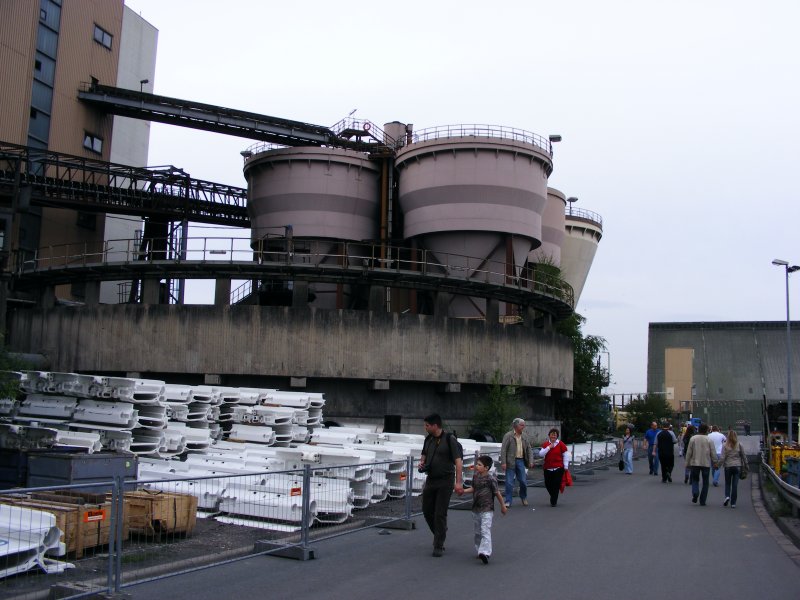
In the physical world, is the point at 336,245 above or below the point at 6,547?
above

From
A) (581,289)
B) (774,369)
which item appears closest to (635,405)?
(581,289)

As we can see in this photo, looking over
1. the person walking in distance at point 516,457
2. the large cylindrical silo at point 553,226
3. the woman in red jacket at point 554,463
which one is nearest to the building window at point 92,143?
the large cylindrical silo at point 553,226

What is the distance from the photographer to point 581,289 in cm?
6844

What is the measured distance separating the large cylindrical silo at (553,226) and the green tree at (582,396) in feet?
15.8

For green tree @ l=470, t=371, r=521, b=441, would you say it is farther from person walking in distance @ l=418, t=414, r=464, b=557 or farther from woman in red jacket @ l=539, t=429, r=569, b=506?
person walking in distance @ l=418, t=414, r=464, b=557

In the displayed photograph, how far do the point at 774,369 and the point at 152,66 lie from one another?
78.7 metres

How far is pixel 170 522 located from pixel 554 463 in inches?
325

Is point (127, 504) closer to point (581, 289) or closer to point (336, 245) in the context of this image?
point (336, 245)

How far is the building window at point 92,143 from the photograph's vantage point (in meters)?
49.1

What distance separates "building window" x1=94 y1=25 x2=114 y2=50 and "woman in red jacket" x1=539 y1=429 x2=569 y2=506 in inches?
1790

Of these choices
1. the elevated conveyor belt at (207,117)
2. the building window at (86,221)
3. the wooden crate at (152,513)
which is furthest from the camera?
the building window at (86,221)

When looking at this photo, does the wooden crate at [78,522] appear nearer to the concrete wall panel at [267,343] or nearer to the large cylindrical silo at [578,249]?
the concrete wall panel at [267,343]

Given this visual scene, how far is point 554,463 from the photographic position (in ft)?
52.9

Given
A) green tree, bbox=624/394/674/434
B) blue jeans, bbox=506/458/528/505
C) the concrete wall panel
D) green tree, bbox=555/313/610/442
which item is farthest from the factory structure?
green tree, bbox=624/394/674/434
